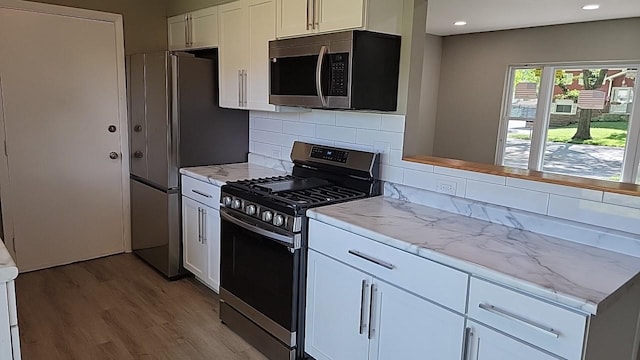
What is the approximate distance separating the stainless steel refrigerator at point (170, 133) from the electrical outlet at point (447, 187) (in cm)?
181

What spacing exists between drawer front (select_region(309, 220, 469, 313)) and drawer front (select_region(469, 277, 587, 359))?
7 centimetres

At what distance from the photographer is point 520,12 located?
4895 mm

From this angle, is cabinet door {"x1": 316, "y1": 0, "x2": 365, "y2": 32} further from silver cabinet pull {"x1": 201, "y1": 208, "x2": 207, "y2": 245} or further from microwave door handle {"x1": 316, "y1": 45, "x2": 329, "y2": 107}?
silver cabinet pull {"x1": 201, "y1": 208, "x2": 207, "y2": 245}

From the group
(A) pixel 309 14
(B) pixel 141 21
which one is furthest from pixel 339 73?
(B) pixel 141 21

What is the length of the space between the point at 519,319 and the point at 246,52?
2.36m

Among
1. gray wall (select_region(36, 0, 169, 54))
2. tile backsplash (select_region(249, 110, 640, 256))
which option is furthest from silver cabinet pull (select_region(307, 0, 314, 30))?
gray wall (select_region(36, 0, 169, 54))

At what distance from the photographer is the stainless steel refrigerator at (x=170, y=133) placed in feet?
10.7

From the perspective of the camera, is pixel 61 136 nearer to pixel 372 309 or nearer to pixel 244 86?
pixel 244 86

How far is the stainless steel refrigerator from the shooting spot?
325 centimetres

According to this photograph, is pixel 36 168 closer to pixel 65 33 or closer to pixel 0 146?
pixel 0 146

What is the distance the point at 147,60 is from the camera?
3.41 metres

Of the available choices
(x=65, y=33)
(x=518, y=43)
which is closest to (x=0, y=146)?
(x=65, y=33)

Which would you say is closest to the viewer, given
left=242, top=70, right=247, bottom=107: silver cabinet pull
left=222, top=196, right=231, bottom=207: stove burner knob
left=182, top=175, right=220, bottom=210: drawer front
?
left=222, top=196, right=231, bottom=207: stove burner knob

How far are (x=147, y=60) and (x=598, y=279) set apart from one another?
10.4 ft
